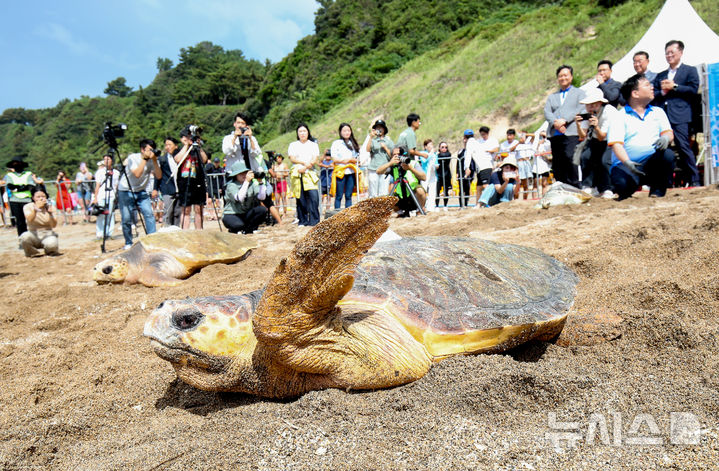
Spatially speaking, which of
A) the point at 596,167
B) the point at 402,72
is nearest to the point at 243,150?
the point at 596,167

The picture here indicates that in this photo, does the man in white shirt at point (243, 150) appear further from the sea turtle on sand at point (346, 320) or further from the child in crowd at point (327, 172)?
the sea turtle on sand at point (346, 320)

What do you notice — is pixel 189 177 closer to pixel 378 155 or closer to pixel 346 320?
pixel 378 155

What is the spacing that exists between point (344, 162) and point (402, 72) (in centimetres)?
2917

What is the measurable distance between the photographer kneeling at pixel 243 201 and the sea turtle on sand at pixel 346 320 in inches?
185

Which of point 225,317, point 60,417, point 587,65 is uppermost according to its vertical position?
point 587,65

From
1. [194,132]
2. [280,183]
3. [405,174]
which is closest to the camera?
[194,132]

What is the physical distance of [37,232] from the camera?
629 cm

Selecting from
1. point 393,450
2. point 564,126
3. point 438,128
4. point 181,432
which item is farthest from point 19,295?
point 438,128

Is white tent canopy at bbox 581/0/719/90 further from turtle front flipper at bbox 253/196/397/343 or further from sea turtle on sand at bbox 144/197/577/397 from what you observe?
turtle front flipper at bbox 253/196/397/343

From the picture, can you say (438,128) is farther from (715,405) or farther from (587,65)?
(715,405)

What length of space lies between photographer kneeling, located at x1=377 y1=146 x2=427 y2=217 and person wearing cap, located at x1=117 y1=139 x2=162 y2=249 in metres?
3.00

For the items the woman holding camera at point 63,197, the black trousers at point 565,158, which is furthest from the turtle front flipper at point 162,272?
the woman holding camera at point 63,197

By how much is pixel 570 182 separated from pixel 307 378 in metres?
5.29

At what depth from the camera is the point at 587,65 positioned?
57.5ft
